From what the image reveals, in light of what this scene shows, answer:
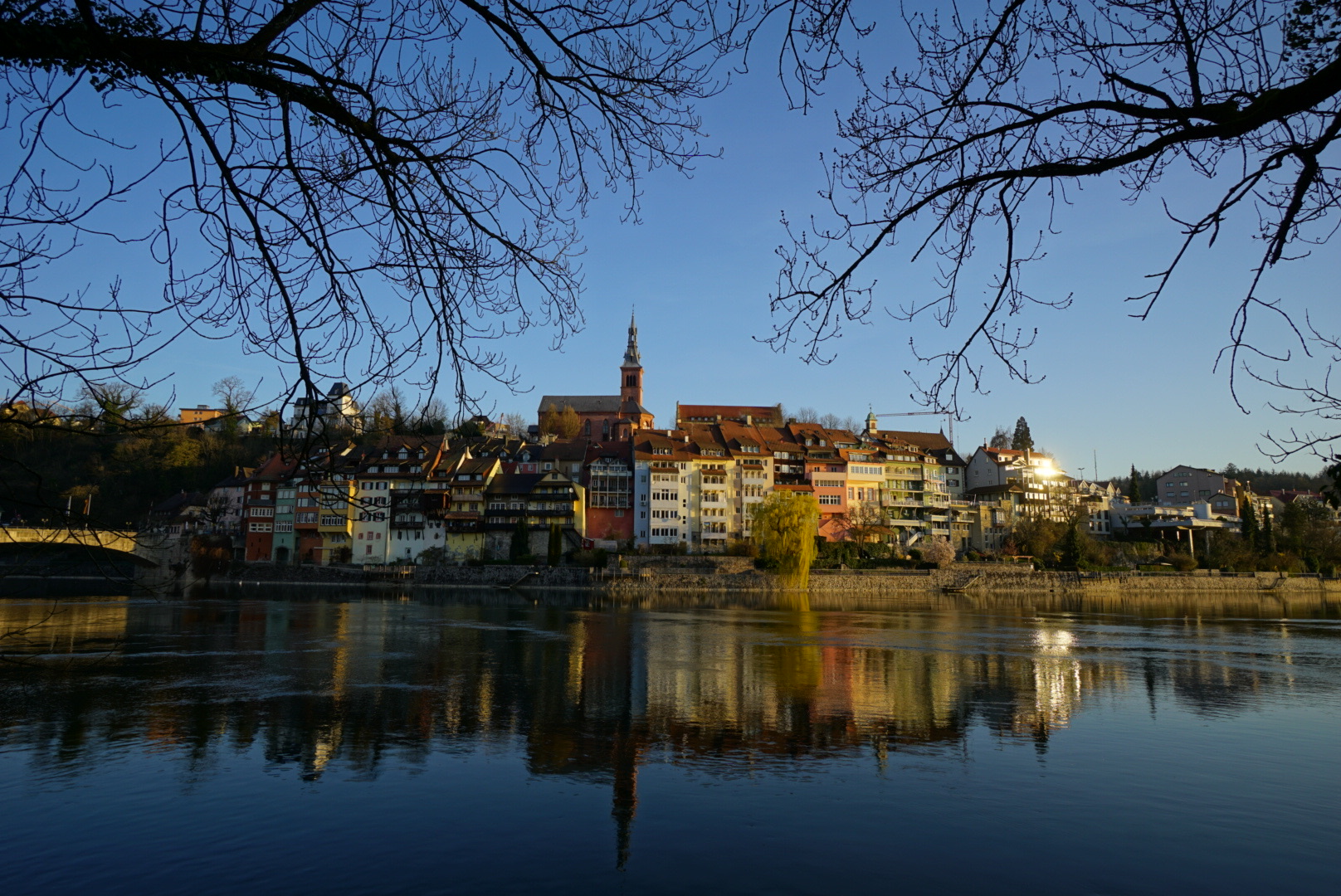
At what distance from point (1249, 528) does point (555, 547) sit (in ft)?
233

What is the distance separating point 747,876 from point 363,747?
23.2ft

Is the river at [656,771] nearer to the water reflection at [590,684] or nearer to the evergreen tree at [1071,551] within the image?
the water reflection at [590,684]

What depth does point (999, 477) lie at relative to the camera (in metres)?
93.9

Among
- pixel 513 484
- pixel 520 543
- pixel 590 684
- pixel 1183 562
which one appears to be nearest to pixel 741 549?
pixel 520 543

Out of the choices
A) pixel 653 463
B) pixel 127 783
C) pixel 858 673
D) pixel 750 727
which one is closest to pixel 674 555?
pixel 653 463

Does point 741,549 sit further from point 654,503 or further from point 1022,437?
point 1022,437

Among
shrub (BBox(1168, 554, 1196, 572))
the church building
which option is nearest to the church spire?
the church building

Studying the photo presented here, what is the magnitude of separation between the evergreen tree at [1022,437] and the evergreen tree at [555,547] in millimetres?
78223

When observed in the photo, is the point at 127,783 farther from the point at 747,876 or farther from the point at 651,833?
the point at 747,876

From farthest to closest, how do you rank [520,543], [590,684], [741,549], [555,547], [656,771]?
[520,543] < [741,549] < [555,547] < [590,684] < [656,771]

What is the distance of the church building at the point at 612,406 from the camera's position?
110188mm

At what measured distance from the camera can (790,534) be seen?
191 ft

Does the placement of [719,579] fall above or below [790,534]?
below

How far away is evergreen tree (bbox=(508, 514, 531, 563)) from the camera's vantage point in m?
67.6
